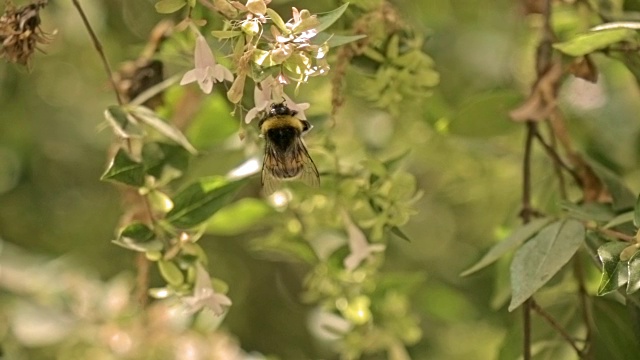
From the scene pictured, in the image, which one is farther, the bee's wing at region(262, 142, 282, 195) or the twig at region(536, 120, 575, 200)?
the twig at region(536, 120, 575, 200)

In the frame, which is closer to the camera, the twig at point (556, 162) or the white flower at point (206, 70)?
the white flower at point (206, 70)

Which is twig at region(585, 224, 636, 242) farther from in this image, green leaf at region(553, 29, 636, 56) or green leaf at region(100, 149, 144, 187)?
green leaf at region(100, 149, 144, 187)

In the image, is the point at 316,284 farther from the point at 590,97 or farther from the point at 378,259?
the point at 590,97

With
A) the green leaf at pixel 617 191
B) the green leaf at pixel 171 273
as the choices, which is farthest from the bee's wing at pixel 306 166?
the green leaf at pixel 617 191

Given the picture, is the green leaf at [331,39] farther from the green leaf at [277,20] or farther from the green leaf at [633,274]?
the green leaf at [633,274]

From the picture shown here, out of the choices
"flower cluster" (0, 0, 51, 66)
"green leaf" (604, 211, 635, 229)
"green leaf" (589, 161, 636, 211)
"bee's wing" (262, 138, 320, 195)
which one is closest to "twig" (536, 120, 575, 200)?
"green leaf" (589, 161, 636, 211)

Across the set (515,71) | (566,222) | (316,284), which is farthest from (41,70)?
(566,222)
